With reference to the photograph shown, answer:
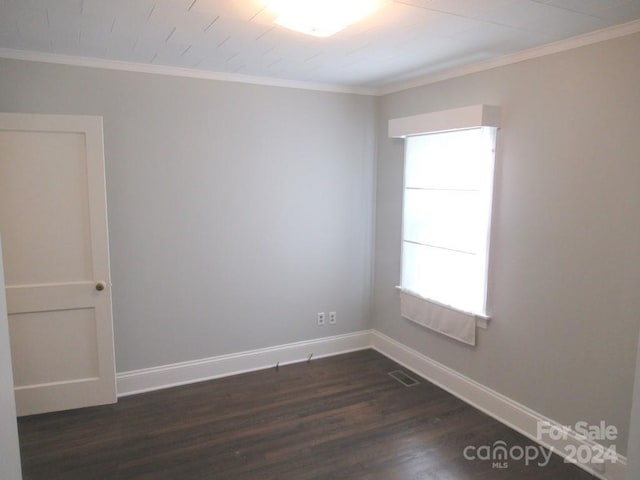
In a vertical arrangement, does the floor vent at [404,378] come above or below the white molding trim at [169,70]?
below

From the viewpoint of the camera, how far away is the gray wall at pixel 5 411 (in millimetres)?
1449

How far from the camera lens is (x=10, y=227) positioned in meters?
2.89

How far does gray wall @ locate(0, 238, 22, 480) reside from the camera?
1.45 m

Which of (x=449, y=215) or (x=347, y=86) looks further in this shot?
(x=347, y=86)

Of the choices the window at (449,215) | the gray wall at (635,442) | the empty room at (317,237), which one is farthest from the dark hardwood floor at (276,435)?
the gray wall at (635,442)

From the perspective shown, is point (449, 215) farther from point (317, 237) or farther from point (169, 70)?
point (169, 70)

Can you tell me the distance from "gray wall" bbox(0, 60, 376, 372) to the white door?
0.73ft

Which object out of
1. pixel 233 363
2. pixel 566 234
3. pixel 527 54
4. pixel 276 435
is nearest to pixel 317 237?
pixel 233 363

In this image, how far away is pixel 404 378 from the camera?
3.75 m

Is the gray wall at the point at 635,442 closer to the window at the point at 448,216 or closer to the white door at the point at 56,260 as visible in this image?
the window at the point at 448,216

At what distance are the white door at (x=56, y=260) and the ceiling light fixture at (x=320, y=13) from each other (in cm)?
164

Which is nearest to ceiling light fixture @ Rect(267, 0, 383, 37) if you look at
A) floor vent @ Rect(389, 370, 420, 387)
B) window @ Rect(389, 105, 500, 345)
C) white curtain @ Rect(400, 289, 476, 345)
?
window @ Rect(389, 105, 500, 345)

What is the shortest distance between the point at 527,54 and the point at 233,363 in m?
3.29

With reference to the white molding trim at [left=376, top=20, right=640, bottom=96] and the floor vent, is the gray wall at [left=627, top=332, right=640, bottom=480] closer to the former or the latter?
the white molding trim at [left=376, top=20, right=640, bottom=96]
